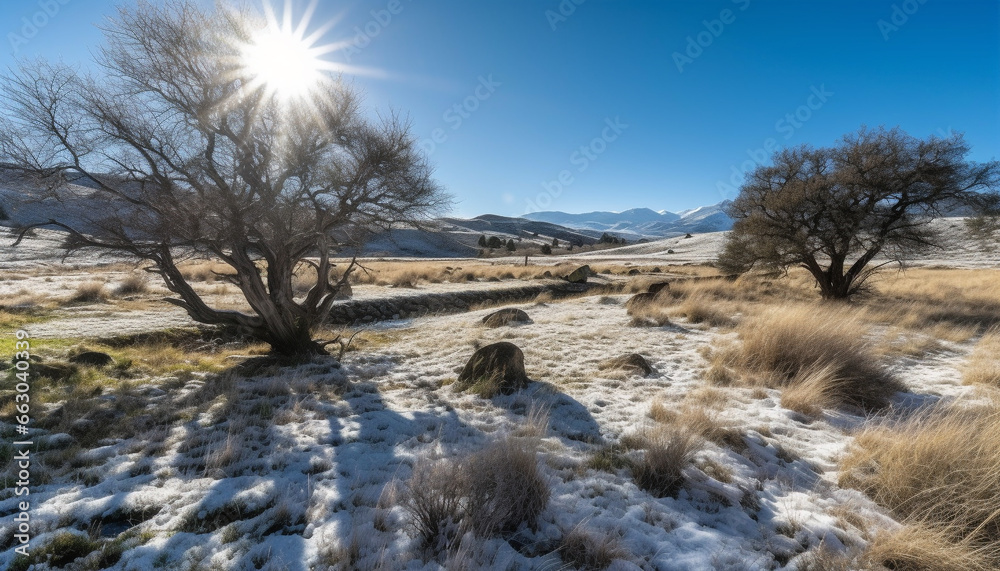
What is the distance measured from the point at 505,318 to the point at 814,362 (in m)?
7.21

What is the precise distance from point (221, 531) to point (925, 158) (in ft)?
63.1

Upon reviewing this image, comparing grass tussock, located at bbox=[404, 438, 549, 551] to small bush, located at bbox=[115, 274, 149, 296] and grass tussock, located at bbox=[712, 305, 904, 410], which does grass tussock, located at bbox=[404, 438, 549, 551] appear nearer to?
grass tussock, located at bbox=[712, 305, 904, 410]

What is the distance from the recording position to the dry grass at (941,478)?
2.46 m

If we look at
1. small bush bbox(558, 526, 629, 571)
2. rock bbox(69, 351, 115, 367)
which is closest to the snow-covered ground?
small bush bbox(558, 526, 629, 571)

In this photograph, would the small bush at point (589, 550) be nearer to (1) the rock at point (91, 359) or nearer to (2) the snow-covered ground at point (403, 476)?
(2) the snow-covered ground at point (403, 476)

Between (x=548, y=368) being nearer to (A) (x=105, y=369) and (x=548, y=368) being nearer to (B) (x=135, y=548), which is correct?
(B) (x=135, y=548)

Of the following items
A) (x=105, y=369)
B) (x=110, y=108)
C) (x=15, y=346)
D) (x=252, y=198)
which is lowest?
(x=105, y=369)

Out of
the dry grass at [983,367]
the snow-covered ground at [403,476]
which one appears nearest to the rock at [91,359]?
the snow-covered ground at [403,476]

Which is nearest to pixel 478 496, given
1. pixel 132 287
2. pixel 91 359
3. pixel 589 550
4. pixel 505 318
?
pixel 589 550

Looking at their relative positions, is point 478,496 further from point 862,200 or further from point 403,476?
point 862,200

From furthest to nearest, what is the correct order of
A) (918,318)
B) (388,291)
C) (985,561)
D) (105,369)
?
(388,291) → (918,318) → (105,369) → (985,561)

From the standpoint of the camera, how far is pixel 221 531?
8.43 ft

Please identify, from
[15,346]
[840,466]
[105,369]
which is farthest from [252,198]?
[840,466]

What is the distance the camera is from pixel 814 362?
18.2 ft
